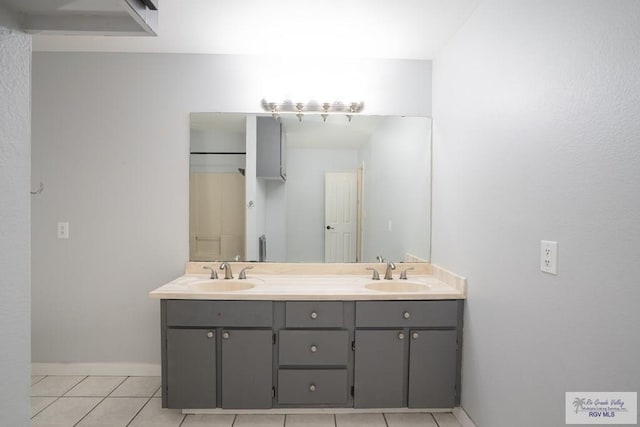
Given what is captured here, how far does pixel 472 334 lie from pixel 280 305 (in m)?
1.08

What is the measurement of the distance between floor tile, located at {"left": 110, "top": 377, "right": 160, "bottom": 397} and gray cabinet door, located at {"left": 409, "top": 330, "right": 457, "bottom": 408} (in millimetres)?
1704

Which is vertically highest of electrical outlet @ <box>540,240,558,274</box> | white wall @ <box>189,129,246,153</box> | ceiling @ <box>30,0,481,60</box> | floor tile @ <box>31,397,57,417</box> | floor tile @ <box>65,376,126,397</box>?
ceiling @ <box>30,0,481,60</box>

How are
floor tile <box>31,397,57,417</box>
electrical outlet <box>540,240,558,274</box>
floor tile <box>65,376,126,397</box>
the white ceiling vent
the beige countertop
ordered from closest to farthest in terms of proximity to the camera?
1. the white ceiling vent
2. electrical outlet <box>540,240,558,274</box>
3. the beige countertop
4. floor tile <box>31,397,57,417</box>
5. floor tile <box>65,376,126,397</box>

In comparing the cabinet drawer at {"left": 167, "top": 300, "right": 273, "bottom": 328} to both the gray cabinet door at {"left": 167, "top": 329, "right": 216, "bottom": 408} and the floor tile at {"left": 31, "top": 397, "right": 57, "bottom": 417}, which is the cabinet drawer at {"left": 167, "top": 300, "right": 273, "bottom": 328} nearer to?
the gray cabinet door at {"left": 167, "top": 329, "right": 216, "bottom": 408}

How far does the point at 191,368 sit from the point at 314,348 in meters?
0.72

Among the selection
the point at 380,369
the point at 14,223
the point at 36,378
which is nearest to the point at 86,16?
the point at 14,223

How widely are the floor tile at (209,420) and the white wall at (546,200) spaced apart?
4.49ft

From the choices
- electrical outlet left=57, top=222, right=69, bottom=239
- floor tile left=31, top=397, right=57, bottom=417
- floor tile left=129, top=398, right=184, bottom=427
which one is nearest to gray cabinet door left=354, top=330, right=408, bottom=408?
floor tile left=129, top=398, right=184, bottom=427

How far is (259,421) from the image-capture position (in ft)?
6.82

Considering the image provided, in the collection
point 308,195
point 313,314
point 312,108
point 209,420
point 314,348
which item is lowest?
point 209,420

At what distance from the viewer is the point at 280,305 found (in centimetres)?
205

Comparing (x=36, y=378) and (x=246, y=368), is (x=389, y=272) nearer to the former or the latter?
(x=246, y=368)

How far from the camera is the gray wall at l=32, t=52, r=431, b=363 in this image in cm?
255

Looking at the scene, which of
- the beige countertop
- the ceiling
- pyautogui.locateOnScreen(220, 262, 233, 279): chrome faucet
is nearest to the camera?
the ceiling
